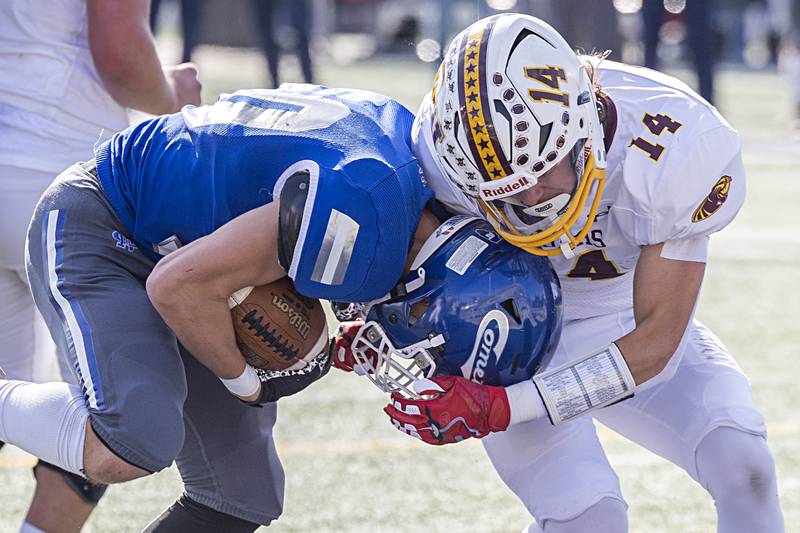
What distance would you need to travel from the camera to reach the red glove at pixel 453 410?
2.53 m

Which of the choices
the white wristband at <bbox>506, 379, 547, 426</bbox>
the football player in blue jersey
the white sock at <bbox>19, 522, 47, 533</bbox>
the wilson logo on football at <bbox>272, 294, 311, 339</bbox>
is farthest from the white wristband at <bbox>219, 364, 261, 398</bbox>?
the white sock at <bbox>19, 522, 47, 533</bbox>

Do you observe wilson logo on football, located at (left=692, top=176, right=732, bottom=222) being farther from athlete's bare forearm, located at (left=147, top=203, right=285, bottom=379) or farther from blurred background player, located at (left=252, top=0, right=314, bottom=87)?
blurred background player, located at (left=252, top=0, right=314, bottom=87)

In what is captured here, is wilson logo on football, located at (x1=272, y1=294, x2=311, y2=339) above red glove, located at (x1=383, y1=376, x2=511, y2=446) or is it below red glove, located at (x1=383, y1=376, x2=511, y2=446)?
above

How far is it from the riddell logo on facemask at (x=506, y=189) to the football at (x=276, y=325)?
0.48 metres

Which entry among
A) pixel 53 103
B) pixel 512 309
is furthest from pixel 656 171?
pixel 53 103

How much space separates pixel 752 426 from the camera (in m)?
2.72

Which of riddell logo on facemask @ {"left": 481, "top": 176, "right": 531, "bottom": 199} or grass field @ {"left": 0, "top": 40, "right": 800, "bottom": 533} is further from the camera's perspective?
grass field @ {"left": 0, "top": 40, "right": 800, "bottom": 533}

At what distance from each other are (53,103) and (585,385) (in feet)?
4.98

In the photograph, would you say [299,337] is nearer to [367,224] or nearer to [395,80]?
[367,224]

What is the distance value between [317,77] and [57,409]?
12.5 metres

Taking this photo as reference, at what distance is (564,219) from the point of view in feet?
8.35

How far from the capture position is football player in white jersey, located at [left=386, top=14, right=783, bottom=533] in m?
2.50

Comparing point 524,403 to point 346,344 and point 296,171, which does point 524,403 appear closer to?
point 346,344

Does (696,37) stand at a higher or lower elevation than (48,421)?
lower
